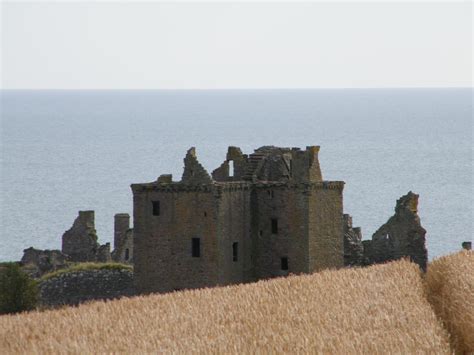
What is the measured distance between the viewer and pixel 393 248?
75062mm

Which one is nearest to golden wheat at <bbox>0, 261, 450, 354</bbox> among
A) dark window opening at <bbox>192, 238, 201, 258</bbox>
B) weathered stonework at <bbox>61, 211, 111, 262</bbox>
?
dark window opening at <bbox>192, 238, 201, 258</bbox>

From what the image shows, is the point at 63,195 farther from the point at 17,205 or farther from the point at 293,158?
the point at 293,158

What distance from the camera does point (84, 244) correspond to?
3285 inches

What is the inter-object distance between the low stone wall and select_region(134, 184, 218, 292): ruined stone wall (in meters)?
1.54

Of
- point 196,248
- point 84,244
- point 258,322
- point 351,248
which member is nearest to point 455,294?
point 258,322

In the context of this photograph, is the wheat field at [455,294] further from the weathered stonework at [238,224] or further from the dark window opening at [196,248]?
the dark window opening at [196,248]

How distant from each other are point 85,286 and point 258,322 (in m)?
31.2

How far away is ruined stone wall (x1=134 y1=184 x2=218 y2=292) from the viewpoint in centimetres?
7250

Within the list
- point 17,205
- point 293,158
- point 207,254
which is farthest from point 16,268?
point 17,205

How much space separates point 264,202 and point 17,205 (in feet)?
386

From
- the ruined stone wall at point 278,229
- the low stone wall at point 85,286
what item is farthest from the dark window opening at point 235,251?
the low stone wall at point 85,286

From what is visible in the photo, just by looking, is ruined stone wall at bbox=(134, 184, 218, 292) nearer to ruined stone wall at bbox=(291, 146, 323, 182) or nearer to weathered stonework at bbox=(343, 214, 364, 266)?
ruined stone wall at bbox=(291, 146, 323, 182)

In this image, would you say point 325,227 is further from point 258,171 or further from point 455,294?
point 455,294

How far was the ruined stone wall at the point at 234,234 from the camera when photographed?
238 ft
